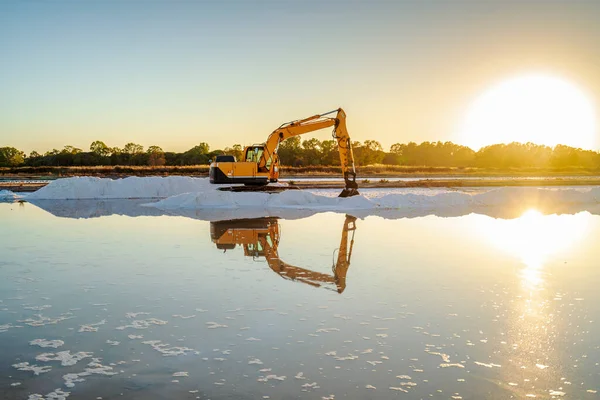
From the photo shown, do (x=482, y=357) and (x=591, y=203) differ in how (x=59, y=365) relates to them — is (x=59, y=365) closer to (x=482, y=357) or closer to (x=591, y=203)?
(x=482, y=357)

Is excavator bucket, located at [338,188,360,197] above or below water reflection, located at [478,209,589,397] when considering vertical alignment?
above

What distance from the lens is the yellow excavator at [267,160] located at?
2594cm

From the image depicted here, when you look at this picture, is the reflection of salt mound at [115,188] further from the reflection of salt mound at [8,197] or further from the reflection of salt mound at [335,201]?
the reflection of salt mound at [335,201]

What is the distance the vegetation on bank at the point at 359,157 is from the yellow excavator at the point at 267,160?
114 feet

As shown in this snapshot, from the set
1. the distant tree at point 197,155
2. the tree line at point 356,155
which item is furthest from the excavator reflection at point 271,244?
the distant tree at point 197,155

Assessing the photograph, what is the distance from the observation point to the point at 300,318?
671cm

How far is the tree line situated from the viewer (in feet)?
311

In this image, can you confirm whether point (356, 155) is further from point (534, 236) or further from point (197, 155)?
point (534, 236)

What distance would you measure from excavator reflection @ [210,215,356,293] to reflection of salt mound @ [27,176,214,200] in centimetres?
1325

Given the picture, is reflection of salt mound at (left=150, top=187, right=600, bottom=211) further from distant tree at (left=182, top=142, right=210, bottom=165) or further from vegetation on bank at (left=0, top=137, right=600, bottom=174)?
distant tree at (left=182, top=142, right=210, bottom=165)

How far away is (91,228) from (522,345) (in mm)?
13126

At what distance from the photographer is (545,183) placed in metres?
40.9

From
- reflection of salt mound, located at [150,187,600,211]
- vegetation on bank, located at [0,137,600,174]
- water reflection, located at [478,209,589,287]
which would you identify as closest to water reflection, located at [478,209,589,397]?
water reflection, located at [478,209,589,287]

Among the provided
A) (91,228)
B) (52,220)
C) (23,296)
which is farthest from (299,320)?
(52,220)
